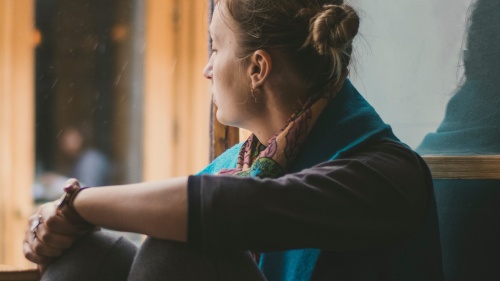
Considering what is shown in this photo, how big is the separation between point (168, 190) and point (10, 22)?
48.8 inches

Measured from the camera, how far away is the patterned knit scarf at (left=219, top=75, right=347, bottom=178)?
1081 millimetres

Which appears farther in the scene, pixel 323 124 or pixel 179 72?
pixel 179 72

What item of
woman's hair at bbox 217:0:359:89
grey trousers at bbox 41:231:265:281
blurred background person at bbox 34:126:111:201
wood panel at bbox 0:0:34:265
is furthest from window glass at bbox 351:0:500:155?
wood panel at bbox 0:0:34:265

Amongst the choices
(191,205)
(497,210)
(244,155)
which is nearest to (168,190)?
(191,205)

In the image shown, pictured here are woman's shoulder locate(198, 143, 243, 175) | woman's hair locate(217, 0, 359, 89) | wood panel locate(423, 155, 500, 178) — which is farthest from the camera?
woman's shoulder locate(198, 143, 243, 175)

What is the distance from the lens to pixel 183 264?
85 cm

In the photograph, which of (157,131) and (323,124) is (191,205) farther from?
(157,131)

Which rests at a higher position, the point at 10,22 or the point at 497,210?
the point at 10,22

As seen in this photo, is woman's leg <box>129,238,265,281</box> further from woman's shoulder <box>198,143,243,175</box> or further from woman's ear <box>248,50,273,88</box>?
woman's shoulder <box>198,143,243,175</box>

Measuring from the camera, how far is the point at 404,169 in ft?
3.16

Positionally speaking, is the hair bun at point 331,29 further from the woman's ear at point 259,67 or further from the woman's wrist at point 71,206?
the woman's wrist at point 71,206

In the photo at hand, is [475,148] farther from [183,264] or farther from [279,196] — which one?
[183,264]

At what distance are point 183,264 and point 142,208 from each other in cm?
10

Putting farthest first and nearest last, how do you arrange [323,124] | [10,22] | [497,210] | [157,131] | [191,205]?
[157,131]
[10,22]
[497,210]
[323,124]
[191,205]
